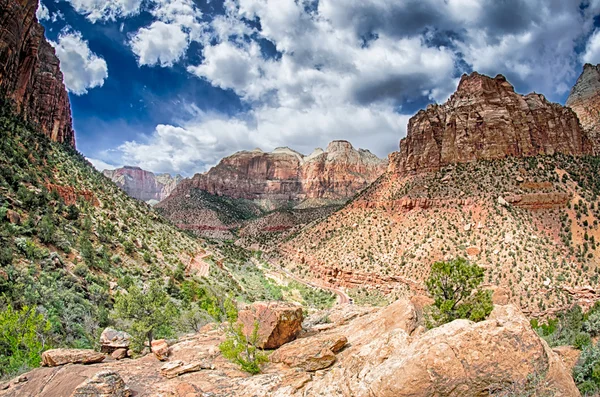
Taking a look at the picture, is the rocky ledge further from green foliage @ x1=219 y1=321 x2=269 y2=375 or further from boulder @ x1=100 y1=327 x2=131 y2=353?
boulder @ x1=100 y1=327 x2=131 y2=353

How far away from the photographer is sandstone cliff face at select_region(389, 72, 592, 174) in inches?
2397

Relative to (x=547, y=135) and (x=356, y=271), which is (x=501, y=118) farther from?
(x=356, y=271)

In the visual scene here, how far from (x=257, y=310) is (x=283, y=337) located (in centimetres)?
154

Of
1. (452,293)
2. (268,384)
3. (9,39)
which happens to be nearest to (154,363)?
(268,384)

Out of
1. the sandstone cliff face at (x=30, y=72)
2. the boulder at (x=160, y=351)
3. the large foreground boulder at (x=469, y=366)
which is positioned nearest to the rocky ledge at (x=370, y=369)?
the large foreground boulder at (x=469, y=366)

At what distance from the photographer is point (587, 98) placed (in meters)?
89.1

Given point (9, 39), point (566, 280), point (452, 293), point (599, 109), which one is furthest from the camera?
point (599, 109)

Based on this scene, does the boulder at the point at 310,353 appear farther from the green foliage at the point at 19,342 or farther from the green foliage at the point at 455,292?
the green foliage at the point at 19,342

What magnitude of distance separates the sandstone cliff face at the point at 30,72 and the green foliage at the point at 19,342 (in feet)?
145

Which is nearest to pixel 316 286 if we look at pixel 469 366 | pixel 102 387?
pixel 102 387

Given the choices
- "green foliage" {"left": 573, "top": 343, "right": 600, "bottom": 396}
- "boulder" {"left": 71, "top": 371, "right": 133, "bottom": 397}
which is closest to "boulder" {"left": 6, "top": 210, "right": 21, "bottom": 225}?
"boulder" {"left": 71, "top": 371, "right": 133, "bottom": 397}

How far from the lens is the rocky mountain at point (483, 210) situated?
41094 millimetres

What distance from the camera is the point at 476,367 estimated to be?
21.9 feet

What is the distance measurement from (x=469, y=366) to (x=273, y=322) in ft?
26.2
